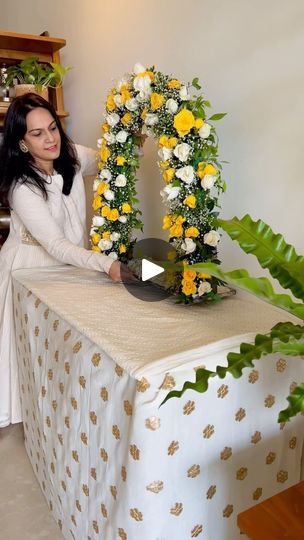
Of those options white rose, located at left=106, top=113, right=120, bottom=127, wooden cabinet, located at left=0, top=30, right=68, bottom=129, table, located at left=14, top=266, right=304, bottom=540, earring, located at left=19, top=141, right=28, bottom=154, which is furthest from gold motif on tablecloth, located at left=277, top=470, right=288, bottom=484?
wooden cabinet, located at left=0, top=30, right=68, bottom=129

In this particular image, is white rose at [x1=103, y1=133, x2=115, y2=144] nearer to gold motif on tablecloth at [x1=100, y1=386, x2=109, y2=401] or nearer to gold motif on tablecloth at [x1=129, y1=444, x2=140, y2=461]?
gold motif on tablecloth at [x1=100, y1=386, x2=109, y2=401]

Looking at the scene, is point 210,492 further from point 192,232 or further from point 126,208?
point 126,208

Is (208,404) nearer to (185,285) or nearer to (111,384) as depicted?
(111,384)

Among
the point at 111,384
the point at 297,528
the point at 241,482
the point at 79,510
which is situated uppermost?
the point at 111,384

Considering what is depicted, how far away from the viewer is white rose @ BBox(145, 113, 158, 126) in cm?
129

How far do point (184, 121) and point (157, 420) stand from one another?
0.76 meters

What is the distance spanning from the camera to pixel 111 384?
38.8 inches

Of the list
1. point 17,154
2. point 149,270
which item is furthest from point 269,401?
point 17,154

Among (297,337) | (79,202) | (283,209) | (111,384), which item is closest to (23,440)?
(79,202)

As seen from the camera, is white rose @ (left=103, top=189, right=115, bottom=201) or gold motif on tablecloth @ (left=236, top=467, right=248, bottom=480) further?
white rose @ (left=103, top=189, right=115, bottom=201)

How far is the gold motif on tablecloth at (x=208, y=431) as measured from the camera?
939mm

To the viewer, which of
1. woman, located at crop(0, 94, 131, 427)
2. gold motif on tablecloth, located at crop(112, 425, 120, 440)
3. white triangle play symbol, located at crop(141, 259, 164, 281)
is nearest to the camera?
gold motif on tablecloth, located at crop(112, 425, 120, 440)

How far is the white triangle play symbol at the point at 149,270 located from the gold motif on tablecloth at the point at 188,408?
0.55 m

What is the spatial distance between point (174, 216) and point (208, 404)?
545mm
